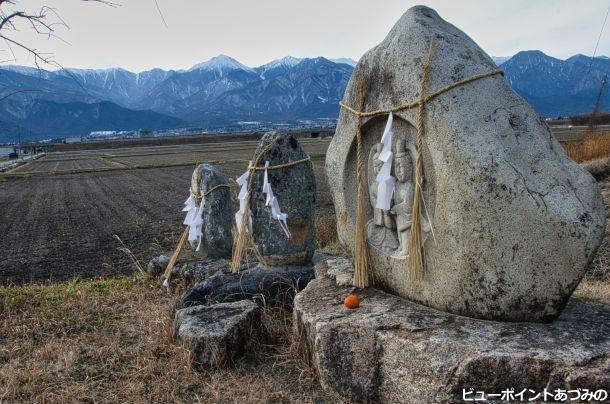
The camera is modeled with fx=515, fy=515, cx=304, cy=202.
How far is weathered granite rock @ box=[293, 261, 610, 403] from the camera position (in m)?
2.93

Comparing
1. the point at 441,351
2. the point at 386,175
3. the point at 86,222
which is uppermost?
the point at 386,175

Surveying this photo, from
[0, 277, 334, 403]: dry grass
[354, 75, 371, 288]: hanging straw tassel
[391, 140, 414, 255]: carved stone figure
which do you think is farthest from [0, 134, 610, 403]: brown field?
[391, 140, 414, 255]: carved stone figure

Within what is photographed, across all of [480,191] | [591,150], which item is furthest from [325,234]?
[591,150]

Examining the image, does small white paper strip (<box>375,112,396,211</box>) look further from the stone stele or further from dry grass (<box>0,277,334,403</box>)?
dry grass (<box>0,277,334,403</box>)

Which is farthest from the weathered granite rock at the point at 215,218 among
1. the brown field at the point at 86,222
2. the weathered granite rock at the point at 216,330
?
the brown field at the point at 86,222

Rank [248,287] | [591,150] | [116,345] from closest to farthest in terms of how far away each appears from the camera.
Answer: [116,345], [248,287], [591,150]

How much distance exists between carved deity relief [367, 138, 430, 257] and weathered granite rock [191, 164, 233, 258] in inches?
147

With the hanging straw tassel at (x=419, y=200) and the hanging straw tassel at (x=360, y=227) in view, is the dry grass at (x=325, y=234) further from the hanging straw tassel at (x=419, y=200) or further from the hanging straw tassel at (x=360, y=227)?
the hanging straw tassel at (x=419, y=200)

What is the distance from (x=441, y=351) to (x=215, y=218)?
5.11 meters

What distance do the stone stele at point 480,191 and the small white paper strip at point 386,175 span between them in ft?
0.22

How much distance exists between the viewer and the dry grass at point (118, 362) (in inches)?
151

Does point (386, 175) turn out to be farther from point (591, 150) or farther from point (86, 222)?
point (591, 150)

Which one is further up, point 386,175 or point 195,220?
point 386,175

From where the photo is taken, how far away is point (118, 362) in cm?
444
